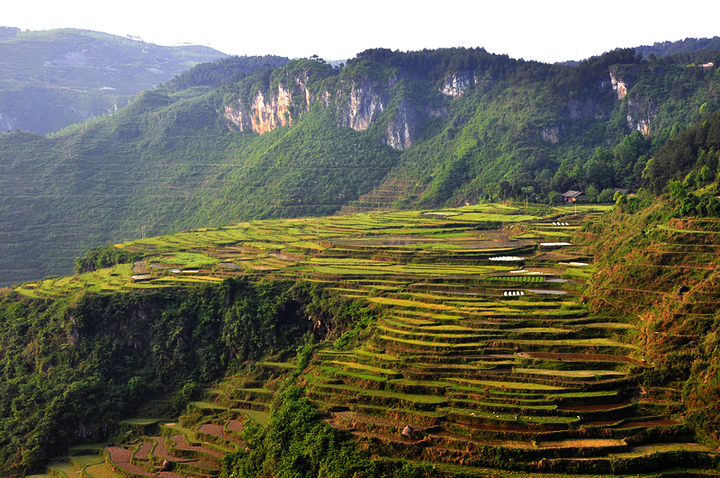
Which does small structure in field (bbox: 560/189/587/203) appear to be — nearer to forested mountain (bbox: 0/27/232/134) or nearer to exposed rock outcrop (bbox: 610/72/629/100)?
exposed rock outcrop (bbox: 610/72/629/100)

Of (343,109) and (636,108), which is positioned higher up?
(343,109)

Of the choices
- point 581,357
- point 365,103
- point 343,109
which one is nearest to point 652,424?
point 581,357

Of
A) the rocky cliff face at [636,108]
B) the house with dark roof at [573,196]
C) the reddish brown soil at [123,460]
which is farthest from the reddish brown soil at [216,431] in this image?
the rocky cliff face at [636,108]

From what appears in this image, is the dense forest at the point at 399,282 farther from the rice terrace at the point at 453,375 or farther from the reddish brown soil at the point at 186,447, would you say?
the reddish brown soil at the point at 186,447

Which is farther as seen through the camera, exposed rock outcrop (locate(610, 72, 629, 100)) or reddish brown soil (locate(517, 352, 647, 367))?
exposed rock outcrop (locate(610, 72, 629, 100))

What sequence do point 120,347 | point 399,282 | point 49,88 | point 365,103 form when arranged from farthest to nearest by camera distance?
point 49,88 < point 365,103 < point 120,347 < point 399,282

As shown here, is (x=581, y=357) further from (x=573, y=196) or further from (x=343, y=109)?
(x=343, y=109)

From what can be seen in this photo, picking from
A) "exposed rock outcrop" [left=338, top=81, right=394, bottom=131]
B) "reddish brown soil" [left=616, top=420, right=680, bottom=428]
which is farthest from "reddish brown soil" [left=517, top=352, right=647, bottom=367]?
"exposed rock outcrop" [left=338, top=81, right=394, bottom=131]
